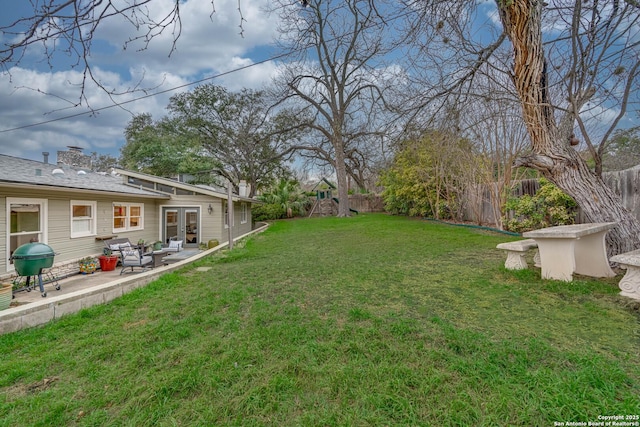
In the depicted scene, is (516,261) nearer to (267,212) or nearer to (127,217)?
(127,217)

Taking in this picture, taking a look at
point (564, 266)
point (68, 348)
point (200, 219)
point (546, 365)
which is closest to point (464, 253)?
point (564, 266)

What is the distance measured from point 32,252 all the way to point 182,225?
6.35 m

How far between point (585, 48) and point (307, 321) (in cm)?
527

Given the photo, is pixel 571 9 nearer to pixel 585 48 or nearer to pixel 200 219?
pixel 585 48

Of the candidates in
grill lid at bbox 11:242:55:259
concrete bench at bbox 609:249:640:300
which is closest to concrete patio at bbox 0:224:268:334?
grill lid at bbox 11:242:55:259

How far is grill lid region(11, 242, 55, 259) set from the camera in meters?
4.88

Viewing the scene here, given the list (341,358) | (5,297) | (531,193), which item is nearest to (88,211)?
(5,297)

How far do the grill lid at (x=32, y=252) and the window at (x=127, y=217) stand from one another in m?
4.03

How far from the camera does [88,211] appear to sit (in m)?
8.14

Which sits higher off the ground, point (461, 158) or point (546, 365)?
point (461, 158)

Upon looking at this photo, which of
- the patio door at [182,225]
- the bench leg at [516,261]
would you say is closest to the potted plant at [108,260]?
the patio door at [182,225]

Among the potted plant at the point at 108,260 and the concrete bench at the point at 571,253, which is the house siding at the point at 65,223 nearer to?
the potted plant at the point at 108,260

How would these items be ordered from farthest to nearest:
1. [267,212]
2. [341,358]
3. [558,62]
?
[267,212] < [558,62] < [341,358]

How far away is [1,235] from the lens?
5.72 meters
